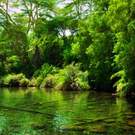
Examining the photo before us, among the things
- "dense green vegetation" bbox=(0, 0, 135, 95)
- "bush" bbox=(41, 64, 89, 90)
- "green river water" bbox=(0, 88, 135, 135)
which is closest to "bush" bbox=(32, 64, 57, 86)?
"dense green vegetation" bbox=(0, 0, 135, 95)

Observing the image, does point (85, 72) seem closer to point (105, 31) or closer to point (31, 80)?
point (105, 31)

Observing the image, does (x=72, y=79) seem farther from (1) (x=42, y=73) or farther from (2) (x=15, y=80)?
(2) (x=15, y=80)

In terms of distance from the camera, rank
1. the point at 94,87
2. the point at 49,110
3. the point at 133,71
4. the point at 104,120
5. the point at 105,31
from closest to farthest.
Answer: the point at 104,120, the point at 49,110, the point at 133,71, the point at 105,31, the point at 94,87

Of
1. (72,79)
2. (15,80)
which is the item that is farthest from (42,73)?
(72,79)

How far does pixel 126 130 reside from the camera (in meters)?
22.1

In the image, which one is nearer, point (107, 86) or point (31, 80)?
point (107, 86)

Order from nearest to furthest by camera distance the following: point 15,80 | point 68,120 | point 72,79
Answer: point 68,120 < point 72,79 < point 15,80

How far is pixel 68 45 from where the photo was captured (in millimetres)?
74312

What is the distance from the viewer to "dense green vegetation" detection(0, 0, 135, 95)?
134ft

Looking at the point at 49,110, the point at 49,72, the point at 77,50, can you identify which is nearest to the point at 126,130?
the point at 49,110

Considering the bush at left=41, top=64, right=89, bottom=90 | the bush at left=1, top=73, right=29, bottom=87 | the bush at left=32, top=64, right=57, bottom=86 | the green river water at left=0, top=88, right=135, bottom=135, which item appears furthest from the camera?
the bush at left=1, top=73, right=29, bottom=87

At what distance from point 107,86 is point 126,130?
30.9m

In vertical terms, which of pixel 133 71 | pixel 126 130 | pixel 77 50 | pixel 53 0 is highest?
pixel 53 0

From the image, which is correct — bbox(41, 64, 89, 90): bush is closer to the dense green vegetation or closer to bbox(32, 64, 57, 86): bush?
the dense green vegetation
